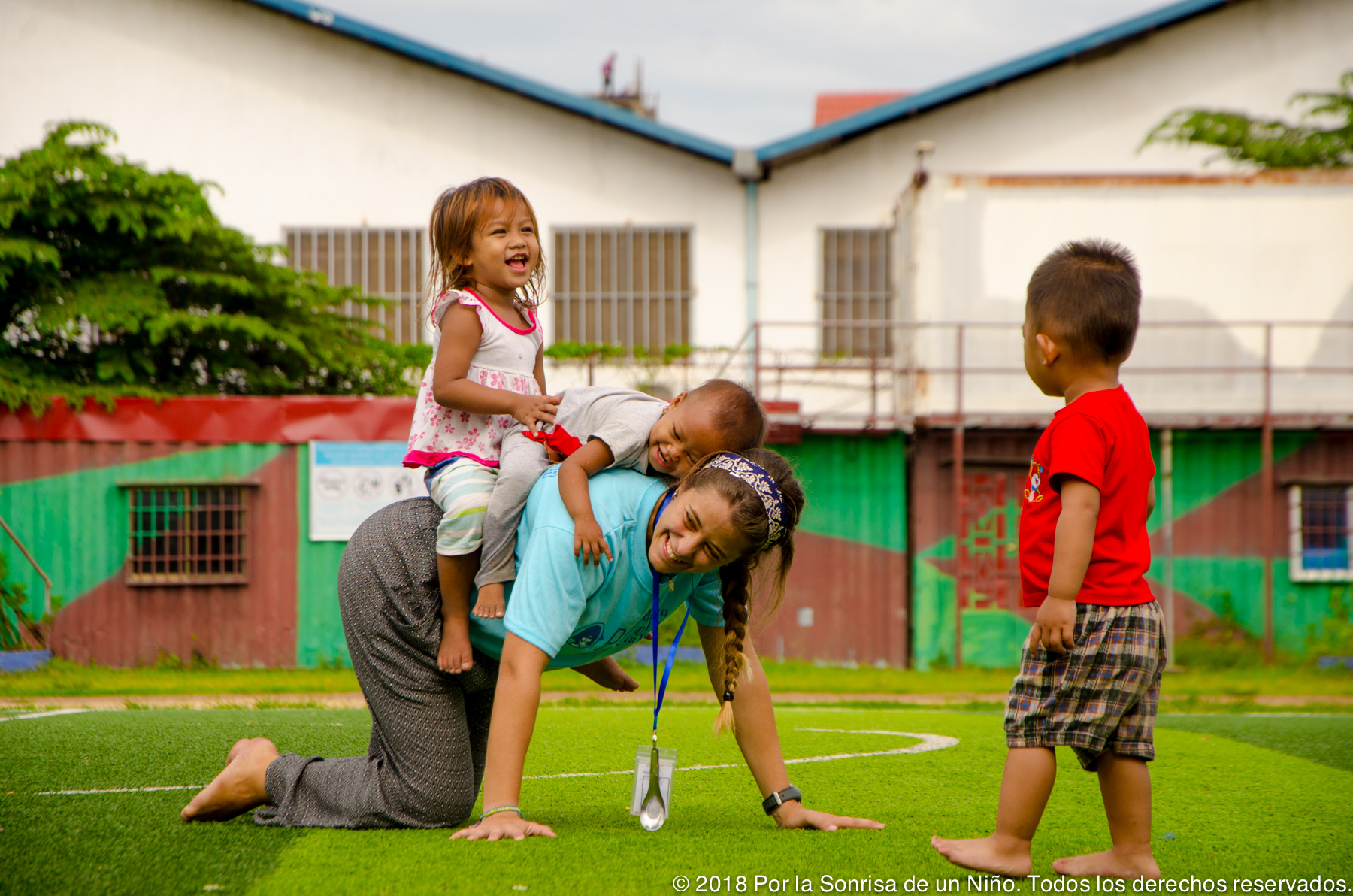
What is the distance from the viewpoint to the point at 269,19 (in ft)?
56.9

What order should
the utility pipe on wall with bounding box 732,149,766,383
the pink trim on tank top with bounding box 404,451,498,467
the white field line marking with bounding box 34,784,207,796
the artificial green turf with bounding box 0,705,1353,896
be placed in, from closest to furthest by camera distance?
the artificial green turf with bounding box 0,705,1353,896
the pink trim on tank top with bounding box 404,451,498,467
the white field line marking with bounding box 34,784,207,796
the utility pipe on wall with bounding box 732,149,766,383

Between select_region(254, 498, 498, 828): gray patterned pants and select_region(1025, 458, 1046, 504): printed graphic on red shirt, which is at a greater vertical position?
select_region(1025, 458, 1046, 504): printed graphic on red shirt

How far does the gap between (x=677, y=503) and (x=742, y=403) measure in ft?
1.17

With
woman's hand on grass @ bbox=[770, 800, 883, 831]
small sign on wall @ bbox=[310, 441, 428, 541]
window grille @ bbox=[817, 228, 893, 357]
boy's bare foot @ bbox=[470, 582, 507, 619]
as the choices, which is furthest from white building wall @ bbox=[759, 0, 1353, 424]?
boy's bare foot @ bbox=[470, 582, 507, 619]

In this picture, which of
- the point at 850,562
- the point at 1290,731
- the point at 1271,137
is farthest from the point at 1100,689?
the point at 1271,137

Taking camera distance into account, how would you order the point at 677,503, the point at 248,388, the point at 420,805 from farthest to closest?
the point at 248,388 → the point at 420,805 → the point at 677,503

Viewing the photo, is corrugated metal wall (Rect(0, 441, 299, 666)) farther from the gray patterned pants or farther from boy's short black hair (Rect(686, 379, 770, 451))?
boy's short black hair (Rect(686, 379, 770, 451))

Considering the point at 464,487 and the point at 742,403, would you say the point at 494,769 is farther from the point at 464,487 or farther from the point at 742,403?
→ the point at 742,403

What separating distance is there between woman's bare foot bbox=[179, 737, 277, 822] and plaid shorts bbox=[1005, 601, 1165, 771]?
2.05 m

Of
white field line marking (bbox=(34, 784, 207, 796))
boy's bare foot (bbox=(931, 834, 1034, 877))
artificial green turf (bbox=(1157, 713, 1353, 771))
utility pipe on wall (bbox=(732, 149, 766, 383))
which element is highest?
utility pipe on wall (bbox=(732, 149, 766, 383))

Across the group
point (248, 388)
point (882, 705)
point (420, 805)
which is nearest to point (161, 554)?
point (248, 388)

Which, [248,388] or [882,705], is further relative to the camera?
[248,388]

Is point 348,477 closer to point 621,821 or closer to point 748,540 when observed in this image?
point 621,821

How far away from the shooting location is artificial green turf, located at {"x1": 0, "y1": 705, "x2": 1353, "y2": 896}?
275 centimetres
